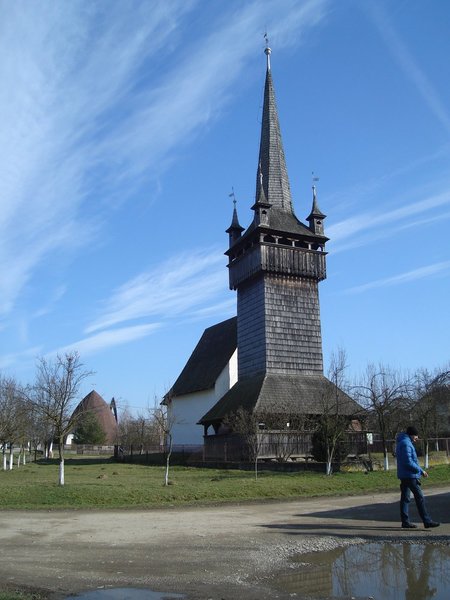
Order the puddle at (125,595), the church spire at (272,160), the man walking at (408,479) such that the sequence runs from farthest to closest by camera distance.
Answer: the church spire at (272,160)
the man walking at (408,479)
the puddle at (125,595)

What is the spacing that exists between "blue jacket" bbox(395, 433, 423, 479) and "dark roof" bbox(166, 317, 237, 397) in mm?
33231

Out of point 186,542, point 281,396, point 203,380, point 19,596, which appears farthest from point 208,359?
point 19,596

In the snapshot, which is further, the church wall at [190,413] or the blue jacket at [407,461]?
the church wall at [190,413]

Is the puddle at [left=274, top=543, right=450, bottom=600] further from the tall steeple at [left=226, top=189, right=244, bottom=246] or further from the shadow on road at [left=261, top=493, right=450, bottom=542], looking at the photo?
the tall steeple at [left=226, top=189, right=244, bottom=246]

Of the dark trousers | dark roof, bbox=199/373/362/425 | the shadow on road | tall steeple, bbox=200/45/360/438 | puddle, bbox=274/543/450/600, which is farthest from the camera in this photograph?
tall steeple, bbox=200/45/360/438

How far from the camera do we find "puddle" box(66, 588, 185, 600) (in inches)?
240

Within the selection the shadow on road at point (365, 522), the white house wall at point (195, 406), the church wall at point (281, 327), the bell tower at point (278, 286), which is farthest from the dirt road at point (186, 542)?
the white house wall at point (195, 406)

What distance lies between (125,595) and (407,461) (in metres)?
6.17

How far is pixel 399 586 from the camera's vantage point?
6.53 metres

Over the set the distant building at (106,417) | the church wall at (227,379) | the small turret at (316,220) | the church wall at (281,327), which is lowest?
the distant building at (106,417)

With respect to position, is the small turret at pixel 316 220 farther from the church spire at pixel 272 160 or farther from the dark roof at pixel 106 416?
the dark roof at pixel 106 416

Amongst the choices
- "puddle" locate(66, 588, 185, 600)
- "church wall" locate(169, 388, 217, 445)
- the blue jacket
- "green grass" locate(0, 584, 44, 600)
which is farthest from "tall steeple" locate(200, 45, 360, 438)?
"green grass" locate(0, 584, 44, 600)

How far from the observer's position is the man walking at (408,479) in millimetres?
9984

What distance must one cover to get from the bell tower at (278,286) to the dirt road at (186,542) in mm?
23672
